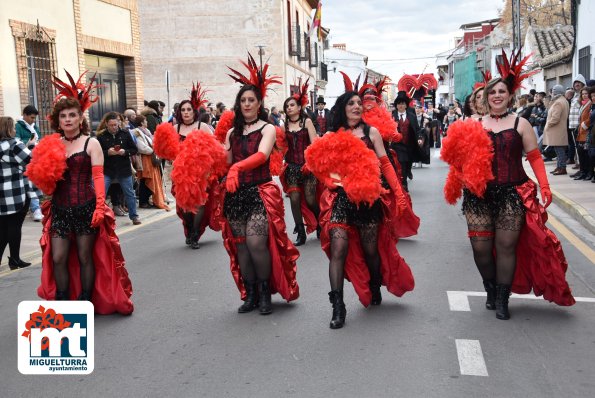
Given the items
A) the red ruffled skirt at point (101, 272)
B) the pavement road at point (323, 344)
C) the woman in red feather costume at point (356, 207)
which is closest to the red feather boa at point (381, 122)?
the pavement road at point (323, 344)

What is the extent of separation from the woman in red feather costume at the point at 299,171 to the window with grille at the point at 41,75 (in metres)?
6.38

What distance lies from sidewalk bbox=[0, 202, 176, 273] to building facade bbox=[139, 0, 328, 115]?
22.3 metres

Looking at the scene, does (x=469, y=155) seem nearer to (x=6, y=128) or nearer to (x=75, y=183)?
(x=75, y=183)

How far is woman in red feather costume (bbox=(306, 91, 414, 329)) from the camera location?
5316 mm

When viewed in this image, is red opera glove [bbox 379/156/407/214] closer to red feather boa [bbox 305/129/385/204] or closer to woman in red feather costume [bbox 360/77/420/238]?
woman in red feather costume [bbox 360/77/420/238]

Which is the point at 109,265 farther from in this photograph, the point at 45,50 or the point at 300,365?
the point at 45,50

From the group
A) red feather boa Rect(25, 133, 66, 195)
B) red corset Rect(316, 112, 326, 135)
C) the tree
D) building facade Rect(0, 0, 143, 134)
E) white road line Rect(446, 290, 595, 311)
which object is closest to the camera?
red feather boa Rect(25, 133, 66, 195)

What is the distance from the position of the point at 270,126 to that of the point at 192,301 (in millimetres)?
1753

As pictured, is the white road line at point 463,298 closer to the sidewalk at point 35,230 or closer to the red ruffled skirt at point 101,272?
the red ruffled skirt at point 101,272

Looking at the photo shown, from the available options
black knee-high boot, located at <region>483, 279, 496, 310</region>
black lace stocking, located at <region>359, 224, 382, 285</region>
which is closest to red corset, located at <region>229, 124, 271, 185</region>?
black lace stocking, located at <region>359, 224, 382, 285</region>

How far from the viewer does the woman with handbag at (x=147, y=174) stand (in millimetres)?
12836

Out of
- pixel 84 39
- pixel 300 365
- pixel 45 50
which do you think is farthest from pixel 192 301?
pixel 84 39

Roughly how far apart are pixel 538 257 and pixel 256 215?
2.23m

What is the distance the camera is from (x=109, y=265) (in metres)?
5.76
